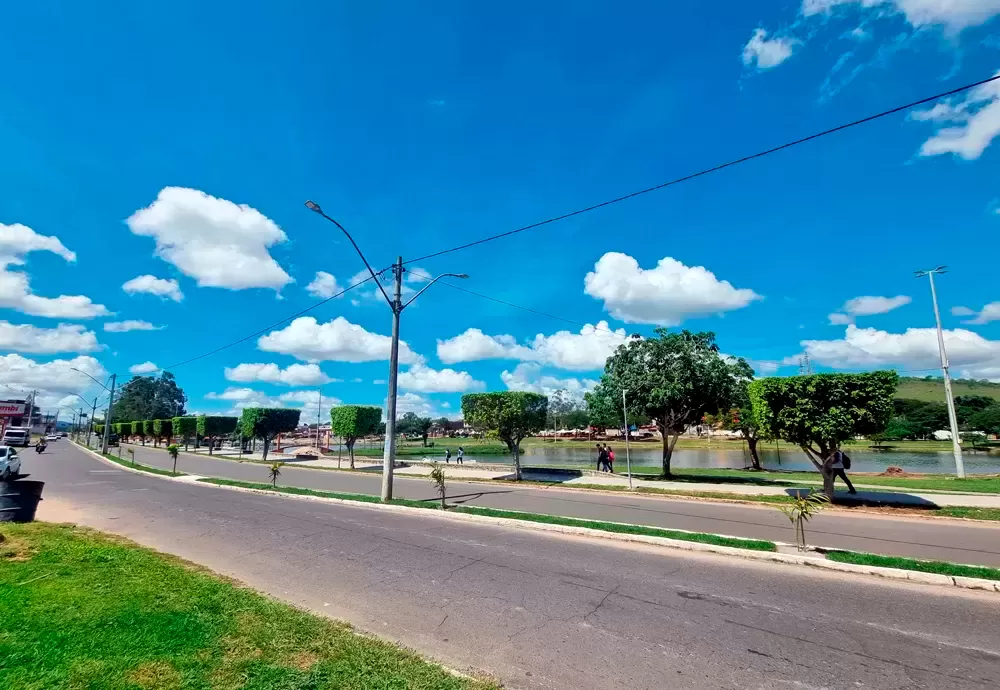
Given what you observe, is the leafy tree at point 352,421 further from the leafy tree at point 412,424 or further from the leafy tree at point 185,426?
the leafy tree at point 412,424

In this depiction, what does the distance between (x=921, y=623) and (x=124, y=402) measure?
169 meters

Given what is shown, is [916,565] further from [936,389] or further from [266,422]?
[936,389]

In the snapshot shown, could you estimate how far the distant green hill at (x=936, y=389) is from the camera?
135087 millimetres

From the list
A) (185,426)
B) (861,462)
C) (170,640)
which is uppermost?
(185,426)

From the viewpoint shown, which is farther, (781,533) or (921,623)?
(781,533)

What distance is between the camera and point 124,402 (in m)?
134

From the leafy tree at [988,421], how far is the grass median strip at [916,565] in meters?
93.7

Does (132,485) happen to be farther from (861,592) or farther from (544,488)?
(861,592)

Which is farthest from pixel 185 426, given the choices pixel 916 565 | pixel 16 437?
pixel 916 565

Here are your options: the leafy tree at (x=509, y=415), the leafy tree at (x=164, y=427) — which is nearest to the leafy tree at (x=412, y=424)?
the leafy tree at (x=164, y=427)

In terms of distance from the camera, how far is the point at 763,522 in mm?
11609

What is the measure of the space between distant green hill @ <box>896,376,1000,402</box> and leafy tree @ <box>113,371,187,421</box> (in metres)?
203

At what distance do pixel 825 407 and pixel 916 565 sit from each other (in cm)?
791

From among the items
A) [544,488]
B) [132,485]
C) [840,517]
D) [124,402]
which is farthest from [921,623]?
[124,402]
